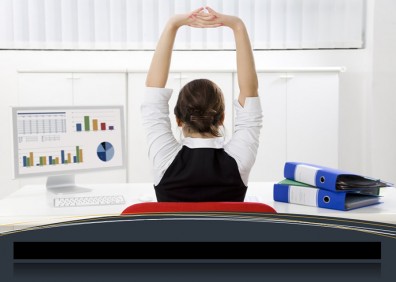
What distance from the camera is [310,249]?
0.55 meters

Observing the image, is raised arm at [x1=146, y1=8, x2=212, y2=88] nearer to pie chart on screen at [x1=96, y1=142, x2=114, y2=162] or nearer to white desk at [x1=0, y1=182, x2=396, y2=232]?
white desk at [x1=0, y1=182, x2=396, y2=232]

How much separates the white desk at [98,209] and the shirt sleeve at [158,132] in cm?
46

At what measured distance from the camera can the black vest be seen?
1660 millimetres

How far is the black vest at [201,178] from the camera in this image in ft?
5.45

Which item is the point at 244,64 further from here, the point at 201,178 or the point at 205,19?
the point at 201,178

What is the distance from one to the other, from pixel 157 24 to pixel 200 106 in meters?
2.99

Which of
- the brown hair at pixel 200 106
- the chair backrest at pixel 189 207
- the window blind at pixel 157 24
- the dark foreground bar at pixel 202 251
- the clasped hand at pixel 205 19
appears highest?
the window blind at pixel 157 24

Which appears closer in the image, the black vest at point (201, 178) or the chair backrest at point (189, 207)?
the chair backrest at point (189, 207)

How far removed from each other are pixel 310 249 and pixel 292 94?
3.79m

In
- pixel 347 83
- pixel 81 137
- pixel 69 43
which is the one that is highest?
pixel 69 43

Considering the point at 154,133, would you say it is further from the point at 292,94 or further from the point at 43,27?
the point at 43,27

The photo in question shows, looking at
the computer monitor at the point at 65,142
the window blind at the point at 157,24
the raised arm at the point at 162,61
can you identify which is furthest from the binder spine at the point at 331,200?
the window blind at the point at 157,24

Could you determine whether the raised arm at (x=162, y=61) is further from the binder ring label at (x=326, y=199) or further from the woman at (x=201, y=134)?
the binder ring label at (x=326, y=199)

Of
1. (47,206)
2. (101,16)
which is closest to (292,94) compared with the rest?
(101,16)
